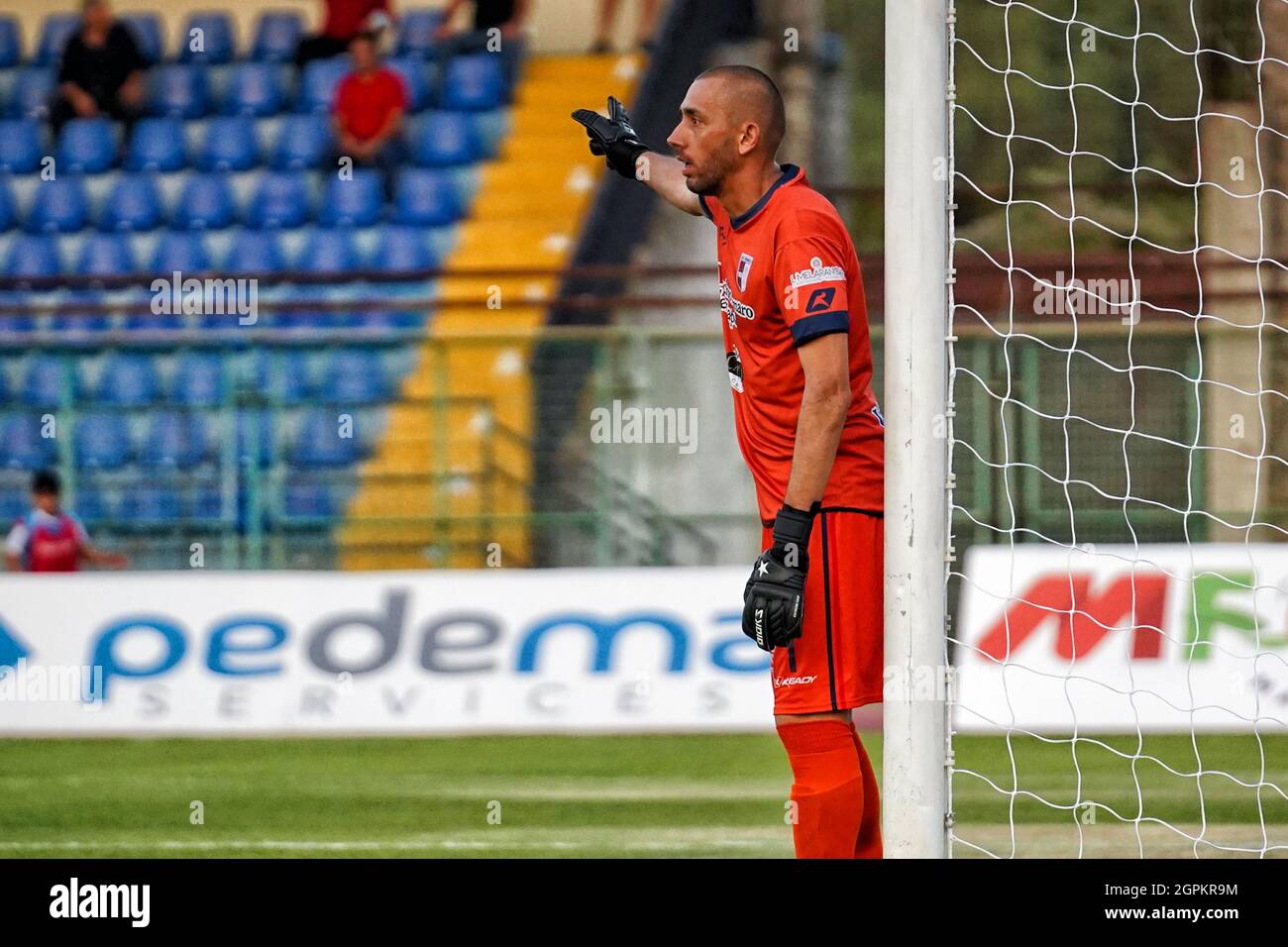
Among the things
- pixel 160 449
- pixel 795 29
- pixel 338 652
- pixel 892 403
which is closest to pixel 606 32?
pixel 795 29

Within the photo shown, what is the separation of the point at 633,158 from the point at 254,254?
24.6 ft

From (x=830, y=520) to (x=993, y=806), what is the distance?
280cm

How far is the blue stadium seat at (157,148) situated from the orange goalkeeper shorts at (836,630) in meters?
9.38

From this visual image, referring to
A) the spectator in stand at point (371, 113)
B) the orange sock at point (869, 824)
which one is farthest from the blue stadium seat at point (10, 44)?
the orange sock at point (869, 824)

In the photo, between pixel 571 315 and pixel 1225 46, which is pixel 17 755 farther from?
pixel 1225 46

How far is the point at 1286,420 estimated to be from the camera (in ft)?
32.1

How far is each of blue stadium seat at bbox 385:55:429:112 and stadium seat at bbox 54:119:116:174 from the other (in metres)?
1.98

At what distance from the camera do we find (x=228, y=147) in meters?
12.5

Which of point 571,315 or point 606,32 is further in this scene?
point 606,32

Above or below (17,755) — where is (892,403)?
above

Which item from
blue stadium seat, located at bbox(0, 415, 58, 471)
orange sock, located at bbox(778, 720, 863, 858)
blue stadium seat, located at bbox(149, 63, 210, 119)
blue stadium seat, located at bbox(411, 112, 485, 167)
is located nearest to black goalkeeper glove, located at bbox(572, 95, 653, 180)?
orange sock, located at bbox(778, 720, 863, 858)

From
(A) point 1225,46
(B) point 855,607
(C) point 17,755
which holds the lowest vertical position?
(C) point 17,755

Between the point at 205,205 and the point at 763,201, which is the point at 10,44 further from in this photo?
the point at 763,201

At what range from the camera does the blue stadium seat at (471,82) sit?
12500 mm
